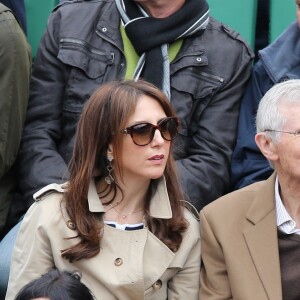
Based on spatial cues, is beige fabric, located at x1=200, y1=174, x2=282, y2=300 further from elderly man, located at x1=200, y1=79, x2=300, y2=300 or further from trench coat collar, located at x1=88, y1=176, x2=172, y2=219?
trench coat collar, located at x1=88, y1=176, x2=172, y2=219

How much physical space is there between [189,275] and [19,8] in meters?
1.79

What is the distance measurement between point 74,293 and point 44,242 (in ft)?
1.59

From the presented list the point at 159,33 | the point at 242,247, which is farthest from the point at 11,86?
the point at 242,247

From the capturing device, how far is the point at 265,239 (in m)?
3.07

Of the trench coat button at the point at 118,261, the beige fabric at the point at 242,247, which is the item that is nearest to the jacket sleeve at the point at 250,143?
the beige fabric at the point at 242,247

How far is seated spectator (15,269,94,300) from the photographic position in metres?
2.59

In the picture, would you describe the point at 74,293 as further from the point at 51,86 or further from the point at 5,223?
the point at 51,86

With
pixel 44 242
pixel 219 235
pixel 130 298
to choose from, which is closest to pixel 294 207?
pixel 219 235

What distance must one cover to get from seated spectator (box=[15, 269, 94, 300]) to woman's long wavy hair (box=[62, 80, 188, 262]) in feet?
1.12

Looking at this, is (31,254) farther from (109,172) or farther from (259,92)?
(259,92)

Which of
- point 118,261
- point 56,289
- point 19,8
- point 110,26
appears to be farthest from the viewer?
point 19,8

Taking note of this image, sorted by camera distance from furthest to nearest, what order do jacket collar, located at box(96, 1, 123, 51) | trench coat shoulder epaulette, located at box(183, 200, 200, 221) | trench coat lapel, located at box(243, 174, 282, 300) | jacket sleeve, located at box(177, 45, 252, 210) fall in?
jacket collar, located at box(96, 1, 123, 51) < jacket sleeve, located at box(177, 45, 252, 210) < trench coat shoulder epaulette, located at box(183, 200, 200, 221) < trench coat lapel, located at box(243, 174, 282, 300)

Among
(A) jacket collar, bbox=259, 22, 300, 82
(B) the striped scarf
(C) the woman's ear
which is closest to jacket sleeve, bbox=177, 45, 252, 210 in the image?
(A) jacket collar, bbox=259, 22, 300, 82

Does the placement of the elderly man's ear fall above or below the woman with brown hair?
above
